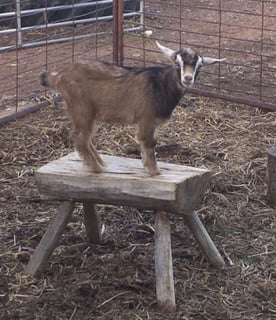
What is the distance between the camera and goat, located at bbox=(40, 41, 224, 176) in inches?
194

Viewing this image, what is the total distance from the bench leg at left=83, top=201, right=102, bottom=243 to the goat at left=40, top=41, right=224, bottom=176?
35cm

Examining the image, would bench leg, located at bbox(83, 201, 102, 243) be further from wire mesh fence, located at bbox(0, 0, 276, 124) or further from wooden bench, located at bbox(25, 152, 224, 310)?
wire mesh fence, located at bbox(0, 0, 276, 124)

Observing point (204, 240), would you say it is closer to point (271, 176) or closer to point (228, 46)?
point (271, 176)

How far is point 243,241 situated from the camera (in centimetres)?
549

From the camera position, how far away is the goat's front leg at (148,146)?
4.87 metres

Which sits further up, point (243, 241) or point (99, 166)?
point (99, 166)

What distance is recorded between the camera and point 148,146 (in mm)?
4961

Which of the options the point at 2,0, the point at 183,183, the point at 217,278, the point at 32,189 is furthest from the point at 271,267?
the point at 2,0

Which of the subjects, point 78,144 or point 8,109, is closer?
point 78,144

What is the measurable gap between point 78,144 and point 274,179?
1.61 m

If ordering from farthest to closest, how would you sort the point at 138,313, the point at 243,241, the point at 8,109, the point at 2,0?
the point at 2,0
the point at 8,109
the point at 243,241
the point at 138,313

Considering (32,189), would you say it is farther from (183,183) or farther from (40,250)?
(183,183)

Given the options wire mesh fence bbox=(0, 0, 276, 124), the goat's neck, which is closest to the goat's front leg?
the goat's neck

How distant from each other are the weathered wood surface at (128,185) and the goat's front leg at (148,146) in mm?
48
